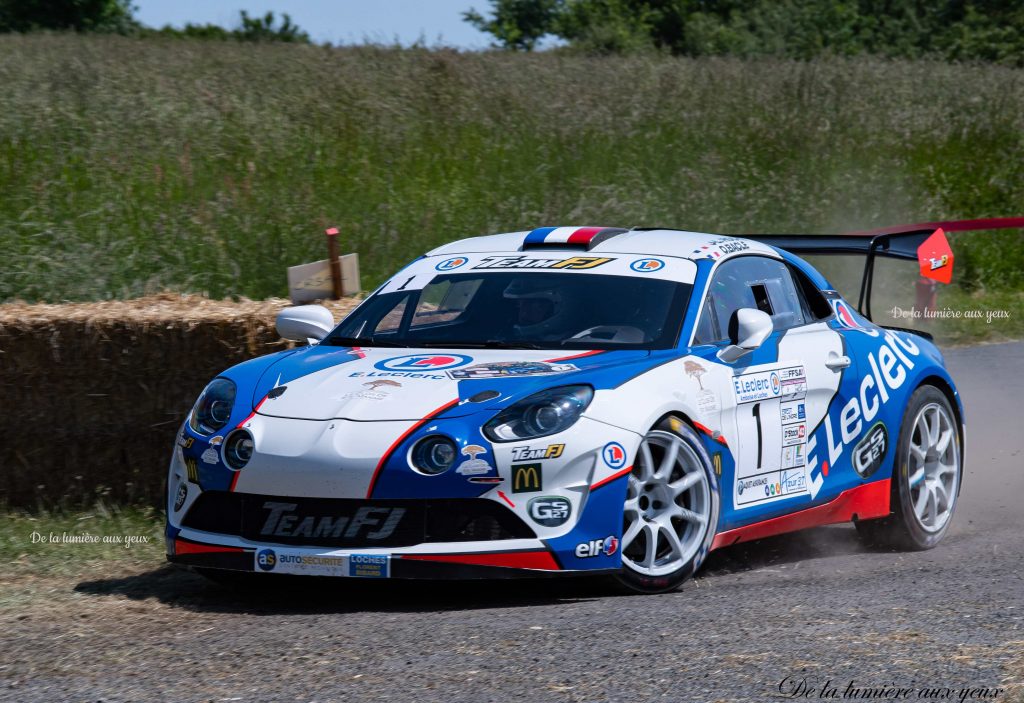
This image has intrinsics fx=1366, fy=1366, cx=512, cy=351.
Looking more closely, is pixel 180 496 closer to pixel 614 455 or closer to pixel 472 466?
pixel 472 466

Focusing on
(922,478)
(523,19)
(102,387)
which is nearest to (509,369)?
(922,478)

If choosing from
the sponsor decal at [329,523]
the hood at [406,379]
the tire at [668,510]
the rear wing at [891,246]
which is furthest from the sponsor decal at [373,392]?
the rear wing at [891,246]

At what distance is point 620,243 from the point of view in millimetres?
6488

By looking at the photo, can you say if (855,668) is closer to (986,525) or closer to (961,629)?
(961,629)

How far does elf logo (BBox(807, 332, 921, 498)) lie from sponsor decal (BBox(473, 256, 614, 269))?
1258 mm

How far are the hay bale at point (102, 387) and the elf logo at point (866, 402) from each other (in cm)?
287

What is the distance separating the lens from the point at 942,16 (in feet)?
114

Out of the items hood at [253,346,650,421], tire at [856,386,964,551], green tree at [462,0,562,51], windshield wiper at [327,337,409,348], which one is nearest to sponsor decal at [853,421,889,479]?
tire at [856,386,964,551]

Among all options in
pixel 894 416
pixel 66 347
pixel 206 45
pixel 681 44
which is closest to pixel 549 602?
pixel 894 416

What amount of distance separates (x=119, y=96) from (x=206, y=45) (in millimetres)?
5326

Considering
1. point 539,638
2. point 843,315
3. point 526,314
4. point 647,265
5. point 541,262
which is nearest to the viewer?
point 539,638

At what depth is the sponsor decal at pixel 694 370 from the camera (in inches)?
216

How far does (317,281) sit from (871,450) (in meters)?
3.29

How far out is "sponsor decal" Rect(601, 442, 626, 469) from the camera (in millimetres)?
4969
